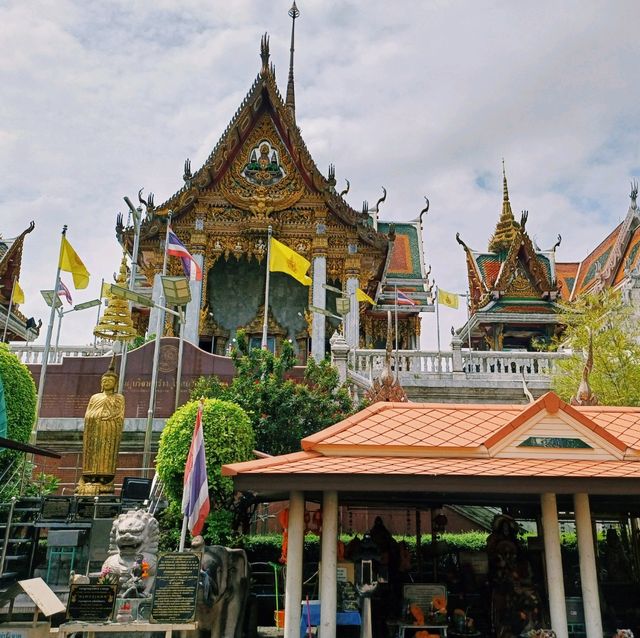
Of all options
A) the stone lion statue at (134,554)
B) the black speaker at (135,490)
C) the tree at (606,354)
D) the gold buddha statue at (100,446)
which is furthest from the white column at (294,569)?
the tree at (606,354)

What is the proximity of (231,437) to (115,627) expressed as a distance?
437 centimetres

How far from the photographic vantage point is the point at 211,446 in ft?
31.6

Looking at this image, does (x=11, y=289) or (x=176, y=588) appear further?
(x=11, y=289)

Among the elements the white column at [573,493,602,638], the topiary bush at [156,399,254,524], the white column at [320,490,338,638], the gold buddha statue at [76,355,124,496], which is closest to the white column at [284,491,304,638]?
the white column at [320,490,338,638]

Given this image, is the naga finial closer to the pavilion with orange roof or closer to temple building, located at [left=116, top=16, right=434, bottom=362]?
temple building, located at [left=116, top=16, right=434, bottom=362]

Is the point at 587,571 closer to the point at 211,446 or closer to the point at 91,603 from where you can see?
the point at 91,603

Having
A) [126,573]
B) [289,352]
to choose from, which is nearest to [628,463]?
[126,573]

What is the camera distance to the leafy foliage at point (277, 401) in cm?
1203

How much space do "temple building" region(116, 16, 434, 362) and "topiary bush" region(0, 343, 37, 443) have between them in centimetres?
1066

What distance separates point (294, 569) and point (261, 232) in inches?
706

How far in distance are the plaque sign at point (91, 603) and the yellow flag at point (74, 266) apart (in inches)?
497

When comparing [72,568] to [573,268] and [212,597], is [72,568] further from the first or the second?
[573,268]

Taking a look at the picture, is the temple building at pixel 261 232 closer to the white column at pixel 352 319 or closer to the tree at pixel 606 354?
the white column at pixel 352 319

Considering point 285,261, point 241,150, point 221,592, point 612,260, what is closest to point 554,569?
point 221,592
